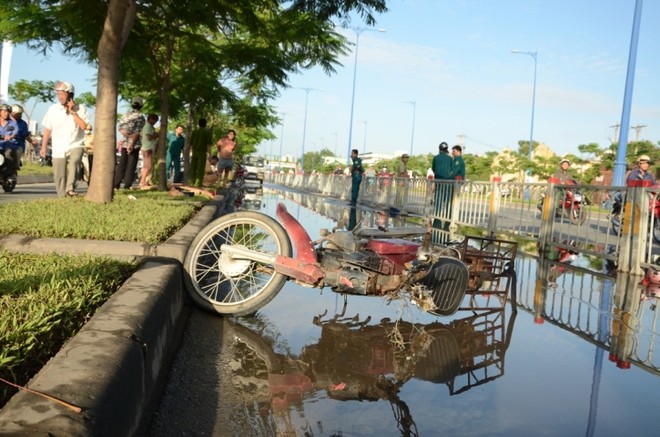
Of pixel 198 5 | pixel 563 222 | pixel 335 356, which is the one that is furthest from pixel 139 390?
pixel 563 222

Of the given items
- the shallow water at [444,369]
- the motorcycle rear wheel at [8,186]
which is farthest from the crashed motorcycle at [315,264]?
the motorcycle rear wheel at [8,186]

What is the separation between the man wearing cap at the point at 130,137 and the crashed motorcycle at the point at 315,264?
7659 mm

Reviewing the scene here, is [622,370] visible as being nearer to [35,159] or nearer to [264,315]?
[264,315]

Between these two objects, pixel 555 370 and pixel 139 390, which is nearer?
pixel 139 390

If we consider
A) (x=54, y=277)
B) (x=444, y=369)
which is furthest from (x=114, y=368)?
(x=444, y=369)

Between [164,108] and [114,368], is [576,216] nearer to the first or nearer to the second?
[164,108]

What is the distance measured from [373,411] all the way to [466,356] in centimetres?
131

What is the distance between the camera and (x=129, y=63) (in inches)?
532

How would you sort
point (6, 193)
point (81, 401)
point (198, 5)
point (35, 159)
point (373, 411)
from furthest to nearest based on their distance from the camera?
point (35, 159), point (6, 193), point (198, 5), point (373, 411), point (81, 401)

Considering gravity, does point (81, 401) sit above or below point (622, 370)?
above

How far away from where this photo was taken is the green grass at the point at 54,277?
8.70ft

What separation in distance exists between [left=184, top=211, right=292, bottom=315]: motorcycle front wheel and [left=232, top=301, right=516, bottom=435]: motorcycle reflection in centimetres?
24

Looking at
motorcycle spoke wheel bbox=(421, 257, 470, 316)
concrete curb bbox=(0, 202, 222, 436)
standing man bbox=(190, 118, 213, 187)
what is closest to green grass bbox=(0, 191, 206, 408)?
concrete curb bbox=(0, 202, 222, 436)

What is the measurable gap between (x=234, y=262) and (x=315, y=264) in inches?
25.2
